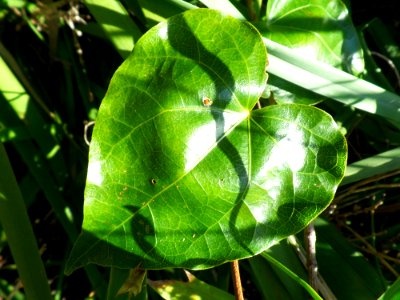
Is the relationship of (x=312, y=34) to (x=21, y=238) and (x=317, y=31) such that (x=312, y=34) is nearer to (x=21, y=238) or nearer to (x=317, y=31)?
(x=317, y=31)

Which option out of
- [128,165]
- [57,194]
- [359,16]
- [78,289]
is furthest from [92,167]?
[359,16]

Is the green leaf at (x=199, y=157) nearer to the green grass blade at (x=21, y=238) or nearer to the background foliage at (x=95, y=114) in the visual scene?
the background foliage at (x=95, y=114)

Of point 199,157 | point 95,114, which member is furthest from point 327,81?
point 95,114

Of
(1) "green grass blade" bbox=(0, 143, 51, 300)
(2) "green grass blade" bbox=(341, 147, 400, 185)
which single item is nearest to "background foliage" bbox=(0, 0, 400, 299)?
(2) "green grass blade" bbox=(341, 147, 400, 185)

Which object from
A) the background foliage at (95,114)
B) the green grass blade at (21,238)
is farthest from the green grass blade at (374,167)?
the green grass blade at (21,238)

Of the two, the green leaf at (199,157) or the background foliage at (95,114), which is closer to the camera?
the green leaf at (199,157)

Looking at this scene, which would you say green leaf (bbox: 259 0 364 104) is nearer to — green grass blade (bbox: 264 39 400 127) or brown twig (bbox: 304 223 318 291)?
green grass blade (bbox: 264 39 400 127)
